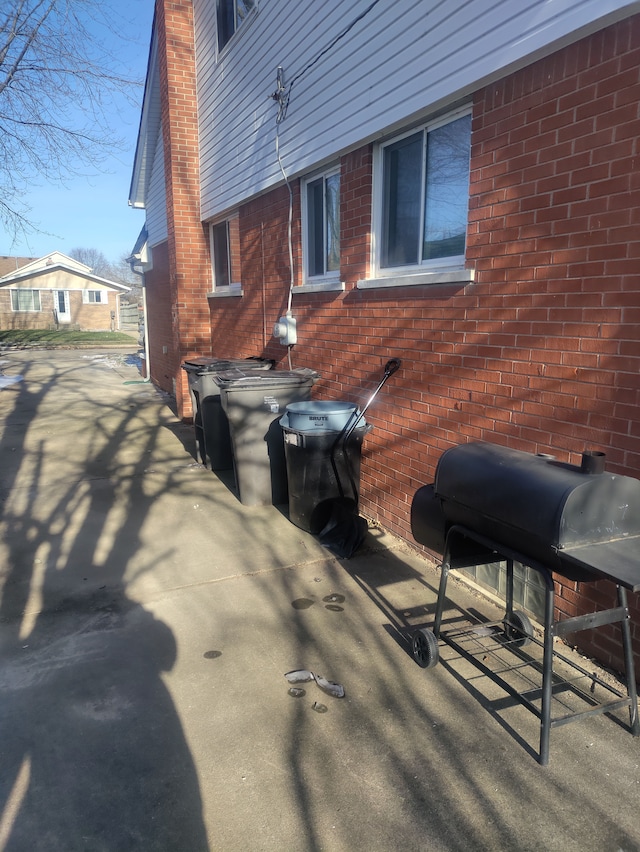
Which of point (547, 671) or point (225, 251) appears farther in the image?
point (225, 251)

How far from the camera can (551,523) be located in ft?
6.97

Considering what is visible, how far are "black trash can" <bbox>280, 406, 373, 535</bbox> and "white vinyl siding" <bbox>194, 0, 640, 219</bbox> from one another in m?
2.47

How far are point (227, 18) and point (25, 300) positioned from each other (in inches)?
1686

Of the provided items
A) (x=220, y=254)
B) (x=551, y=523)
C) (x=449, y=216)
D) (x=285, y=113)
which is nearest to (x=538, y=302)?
(x=449, y=216)

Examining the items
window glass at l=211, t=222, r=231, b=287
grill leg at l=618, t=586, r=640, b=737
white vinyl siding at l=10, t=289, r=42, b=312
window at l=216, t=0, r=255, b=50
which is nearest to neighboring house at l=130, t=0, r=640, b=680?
grill leg at l=618, t=586, r=640, b=737

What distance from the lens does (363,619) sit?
347 centimetres

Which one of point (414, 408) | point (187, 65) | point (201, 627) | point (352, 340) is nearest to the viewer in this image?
point (201, 627)

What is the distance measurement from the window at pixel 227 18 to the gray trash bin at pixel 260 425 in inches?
212

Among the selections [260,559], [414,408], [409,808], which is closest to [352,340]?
[414,408]

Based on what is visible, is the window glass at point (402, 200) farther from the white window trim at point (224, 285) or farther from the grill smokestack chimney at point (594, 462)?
the white window trim at point (224, 285)

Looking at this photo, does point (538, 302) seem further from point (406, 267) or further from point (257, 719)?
point (257, 719)

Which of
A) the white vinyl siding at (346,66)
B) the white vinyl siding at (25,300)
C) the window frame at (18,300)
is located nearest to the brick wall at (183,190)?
the white vinyl siding at (346,66)

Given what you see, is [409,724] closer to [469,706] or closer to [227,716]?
[469,706]

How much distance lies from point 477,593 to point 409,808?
1807 mm
